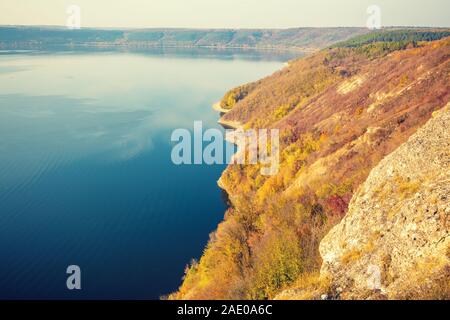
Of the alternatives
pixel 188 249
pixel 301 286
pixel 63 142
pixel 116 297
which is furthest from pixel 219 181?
pixel 301 286

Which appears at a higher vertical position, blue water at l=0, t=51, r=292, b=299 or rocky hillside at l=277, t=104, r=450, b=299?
rocky hillside at l=277, t=104, r=450, b=299

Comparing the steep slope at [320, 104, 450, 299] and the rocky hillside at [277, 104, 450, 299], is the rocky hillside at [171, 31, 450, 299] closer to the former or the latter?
the rocky hillside at [277, 104, 450, 299]

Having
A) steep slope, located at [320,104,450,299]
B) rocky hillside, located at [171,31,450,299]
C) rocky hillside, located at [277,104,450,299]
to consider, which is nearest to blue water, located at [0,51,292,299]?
rocky hillside, located at [171,31,450,299]

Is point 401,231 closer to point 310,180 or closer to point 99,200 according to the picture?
point 310,180

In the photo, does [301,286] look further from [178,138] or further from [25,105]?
[25,105]

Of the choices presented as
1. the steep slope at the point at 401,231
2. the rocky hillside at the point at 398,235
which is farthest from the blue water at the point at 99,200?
the steep slope at the point at 401,231

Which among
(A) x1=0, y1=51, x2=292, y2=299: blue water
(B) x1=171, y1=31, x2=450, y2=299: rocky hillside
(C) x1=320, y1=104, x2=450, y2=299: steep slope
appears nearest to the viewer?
(C) x1=320, y1=104, x2=450, y2=299: steep slope
